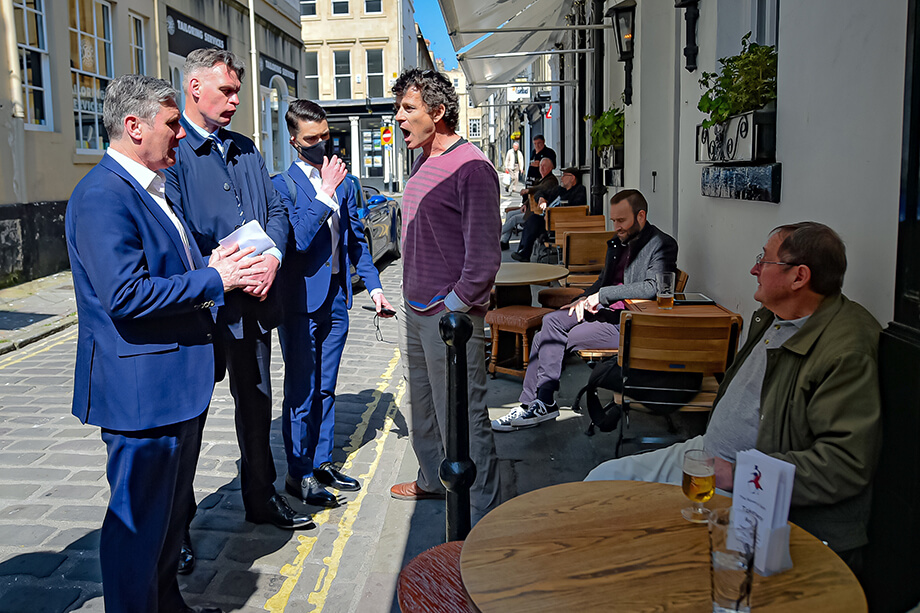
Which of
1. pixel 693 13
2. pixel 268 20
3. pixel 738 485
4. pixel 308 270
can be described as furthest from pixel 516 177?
pixel 738 485

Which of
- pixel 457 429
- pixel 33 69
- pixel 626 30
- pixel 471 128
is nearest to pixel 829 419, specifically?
pixel 457 429

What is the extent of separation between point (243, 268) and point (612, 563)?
1.71 m

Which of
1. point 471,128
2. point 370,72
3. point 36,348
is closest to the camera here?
point 36,348

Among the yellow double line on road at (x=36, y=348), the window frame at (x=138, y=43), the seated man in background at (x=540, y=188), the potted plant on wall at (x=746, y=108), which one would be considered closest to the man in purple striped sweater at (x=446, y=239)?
the potted plant on wall at (x=746, y=108)

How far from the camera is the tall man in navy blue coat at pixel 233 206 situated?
3.28 metres

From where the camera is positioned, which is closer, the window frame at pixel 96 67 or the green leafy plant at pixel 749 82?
the green leafy plant at pixel 749 82

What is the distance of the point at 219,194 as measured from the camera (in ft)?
10.9

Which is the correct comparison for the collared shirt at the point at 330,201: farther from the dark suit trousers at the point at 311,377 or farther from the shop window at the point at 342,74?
the shop window at the point at 342,74

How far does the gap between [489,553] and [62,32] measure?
13.1 metres

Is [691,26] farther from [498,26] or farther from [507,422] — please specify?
[498,26]

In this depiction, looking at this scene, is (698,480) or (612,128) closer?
(698,480)

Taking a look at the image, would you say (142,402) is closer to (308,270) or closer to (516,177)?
(308,270)

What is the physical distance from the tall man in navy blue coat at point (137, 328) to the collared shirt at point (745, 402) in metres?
1.87

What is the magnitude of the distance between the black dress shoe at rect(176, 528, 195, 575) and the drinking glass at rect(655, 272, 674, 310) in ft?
9.45
